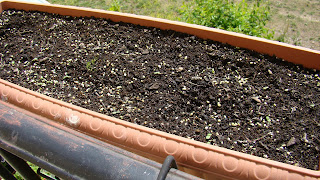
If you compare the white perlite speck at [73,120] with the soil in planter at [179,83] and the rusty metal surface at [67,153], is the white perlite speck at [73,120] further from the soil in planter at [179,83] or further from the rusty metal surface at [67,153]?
the rusty metal surface at [67,153]

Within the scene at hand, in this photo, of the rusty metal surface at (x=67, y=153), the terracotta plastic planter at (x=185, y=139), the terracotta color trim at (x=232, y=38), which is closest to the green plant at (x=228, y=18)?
→ the terracotta color trim at (x=232, y=38)

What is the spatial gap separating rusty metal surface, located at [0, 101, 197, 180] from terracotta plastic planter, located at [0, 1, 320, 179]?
28.6 inches

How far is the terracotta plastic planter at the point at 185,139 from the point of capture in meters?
1.18

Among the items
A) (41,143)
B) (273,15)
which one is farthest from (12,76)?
(273,15)

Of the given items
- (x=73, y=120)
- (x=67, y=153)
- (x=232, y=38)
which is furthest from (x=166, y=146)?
(x=232, y=38)

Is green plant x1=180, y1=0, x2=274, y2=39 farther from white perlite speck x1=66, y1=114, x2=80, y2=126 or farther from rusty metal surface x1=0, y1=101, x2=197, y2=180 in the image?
rusty metal surface x1=0, y1=101, x2=197, y2=180

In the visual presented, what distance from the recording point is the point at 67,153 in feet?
1.90

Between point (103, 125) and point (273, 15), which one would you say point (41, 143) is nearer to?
point (103, 125)

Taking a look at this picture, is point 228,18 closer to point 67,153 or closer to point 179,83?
point 179,83

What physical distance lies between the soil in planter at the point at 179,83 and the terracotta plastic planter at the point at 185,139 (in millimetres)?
86

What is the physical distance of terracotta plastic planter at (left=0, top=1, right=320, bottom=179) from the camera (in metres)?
1.18

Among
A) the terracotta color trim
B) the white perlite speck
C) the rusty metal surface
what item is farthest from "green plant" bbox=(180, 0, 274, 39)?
the rusty metal surface

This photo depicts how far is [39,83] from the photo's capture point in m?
1.95

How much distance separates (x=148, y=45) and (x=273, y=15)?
6.44 ft
